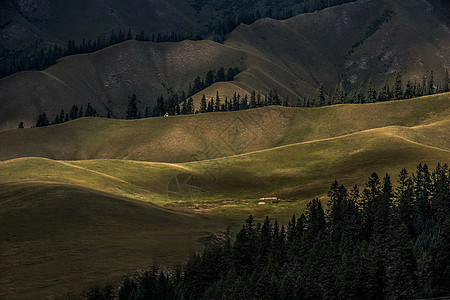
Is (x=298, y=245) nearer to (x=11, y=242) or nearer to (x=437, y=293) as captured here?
(x=437, y=293)

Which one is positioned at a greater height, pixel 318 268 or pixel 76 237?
pixel 76 237

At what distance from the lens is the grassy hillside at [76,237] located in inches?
2554

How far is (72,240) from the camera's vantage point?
80.0m

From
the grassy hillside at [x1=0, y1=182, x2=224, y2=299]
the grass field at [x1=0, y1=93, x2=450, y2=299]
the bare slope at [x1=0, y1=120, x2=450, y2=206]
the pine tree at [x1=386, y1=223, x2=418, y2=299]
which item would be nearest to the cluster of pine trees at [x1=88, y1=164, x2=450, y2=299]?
the pine tree at [x1=386, y1=223, x2=418, y2=299]

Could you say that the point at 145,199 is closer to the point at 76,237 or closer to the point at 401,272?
the point at 76,237

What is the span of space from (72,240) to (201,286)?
21.3 meters

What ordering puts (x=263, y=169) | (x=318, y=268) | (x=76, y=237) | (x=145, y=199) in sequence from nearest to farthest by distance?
(x=318, y=268), (x=76, y=237), (x=145, y=199), (x=263, y=169)

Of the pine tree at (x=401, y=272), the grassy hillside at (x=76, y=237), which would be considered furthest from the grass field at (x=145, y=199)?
the pine tree at (x=401, y=272)

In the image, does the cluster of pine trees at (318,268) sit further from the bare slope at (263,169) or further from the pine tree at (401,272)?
the bare slope at (263,169)

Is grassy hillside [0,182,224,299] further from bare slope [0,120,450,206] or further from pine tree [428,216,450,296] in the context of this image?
pine tree [428,216,450,296]

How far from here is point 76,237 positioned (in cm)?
8169

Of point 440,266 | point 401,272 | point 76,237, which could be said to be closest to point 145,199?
point 76,237

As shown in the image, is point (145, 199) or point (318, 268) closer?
point (318, 268)

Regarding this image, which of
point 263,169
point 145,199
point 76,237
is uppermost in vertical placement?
point 263,169
